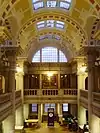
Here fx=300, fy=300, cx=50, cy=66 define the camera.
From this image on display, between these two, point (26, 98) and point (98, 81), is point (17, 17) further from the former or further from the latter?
point (26, 98)

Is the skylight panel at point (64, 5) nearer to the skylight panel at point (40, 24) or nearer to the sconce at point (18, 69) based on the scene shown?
the skylight panel at point (40, 24)

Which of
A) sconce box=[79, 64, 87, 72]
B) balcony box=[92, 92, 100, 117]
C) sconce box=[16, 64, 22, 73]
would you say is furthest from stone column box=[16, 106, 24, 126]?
balcony box=[92, 92, 100, 117]

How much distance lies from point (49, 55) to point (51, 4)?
52.5 ft

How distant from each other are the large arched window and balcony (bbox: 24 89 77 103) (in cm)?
697

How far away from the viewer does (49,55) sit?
36688mm

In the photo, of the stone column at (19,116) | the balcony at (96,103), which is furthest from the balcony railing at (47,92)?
the balcony at (96,103)

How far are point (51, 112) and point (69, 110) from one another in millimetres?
5865

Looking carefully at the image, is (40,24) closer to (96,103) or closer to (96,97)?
(96,97)

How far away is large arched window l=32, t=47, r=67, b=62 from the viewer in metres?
36.4

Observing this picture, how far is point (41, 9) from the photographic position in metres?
21.2

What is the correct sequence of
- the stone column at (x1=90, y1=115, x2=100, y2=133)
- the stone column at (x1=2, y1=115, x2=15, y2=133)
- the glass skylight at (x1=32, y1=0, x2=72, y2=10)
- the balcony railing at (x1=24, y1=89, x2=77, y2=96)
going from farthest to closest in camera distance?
the balcony railing at (x1=24, y1=89, x2=77, y2=96) → the stone column at (x1=2, y1=115, x2=15, y2=133) → the stone column at (x1=90, y1=115, x2=100, y2=133) → the glass skylight at (x1=32, y1=0, x2=72, y2=10)

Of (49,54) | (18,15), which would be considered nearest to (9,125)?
(18,15)

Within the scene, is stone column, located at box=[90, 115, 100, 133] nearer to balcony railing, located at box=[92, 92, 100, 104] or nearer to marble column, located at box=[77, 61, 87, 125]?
balcony railing, located at box=[92, 92, 100, 104]

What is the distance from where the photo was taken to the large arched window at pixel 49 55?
36.4m
